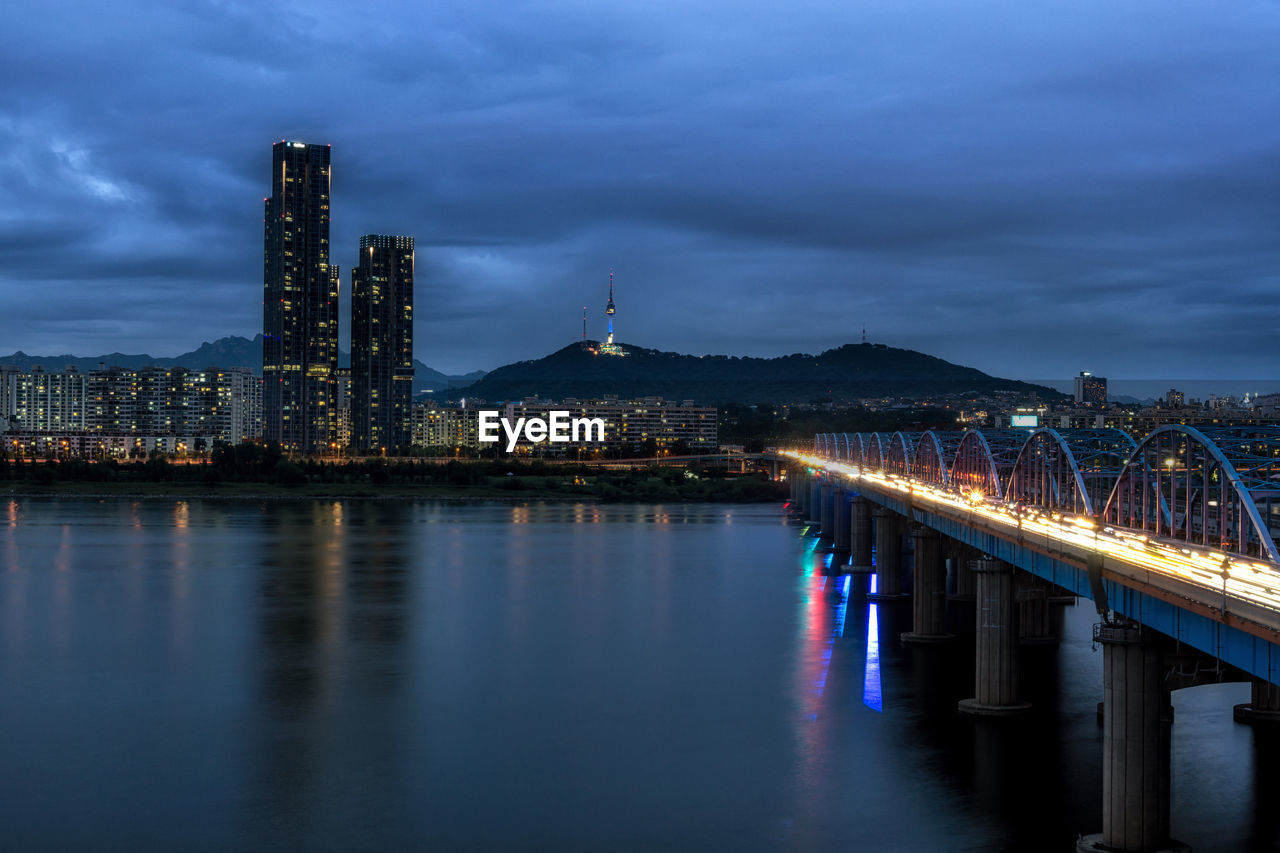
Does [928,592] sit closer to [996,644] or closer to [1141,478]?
[1141,478]

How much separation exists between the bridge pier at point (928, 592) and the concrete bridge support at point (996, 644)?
11.8 meters

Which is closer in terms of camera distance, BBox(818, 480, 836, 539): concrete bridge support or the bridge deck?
the bridge deck

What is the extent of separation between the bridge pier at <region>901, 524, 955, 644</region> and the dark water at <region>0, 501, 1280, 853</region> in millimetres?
934

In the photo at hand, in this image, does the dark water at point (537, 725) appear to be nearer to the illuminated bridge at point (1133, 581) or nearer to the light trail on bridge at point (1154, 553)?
the illuminated bridge at point (1133, 581)

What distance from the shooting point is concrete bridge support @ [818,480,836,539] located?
297 feet

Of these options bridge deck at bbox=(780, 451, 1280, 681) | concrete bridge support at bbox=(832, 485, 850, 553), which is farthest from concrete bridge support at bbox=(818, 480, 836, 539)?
bridge deck at bbox=(780, 451, 1280, 681)

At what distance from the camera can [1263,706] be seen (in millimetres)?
31797

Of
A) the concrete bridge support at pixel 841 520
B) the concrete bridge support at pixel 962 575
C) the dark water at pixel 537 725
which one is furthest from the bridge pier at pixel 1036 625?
the concrete bridge support at pixel 841 520

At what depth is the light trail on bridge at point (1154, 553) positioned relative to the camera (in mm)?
18266

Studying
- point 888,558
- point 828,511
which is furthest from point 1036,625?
point 828,511

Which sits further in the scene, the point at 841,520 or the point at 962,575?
the point at 841,520

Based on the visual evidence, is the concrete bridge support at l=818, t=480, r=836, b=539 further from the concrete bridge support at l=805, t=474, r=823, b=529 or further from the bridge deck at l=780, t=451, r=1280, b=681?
the bridge deck at l=780, t=451, r=1280, b=681

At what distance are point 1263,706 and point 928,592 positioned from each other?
47.1 ft

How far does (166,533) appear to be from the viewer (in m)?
93.4
